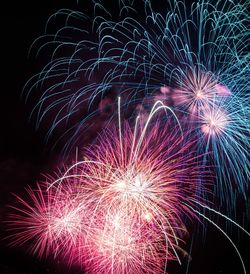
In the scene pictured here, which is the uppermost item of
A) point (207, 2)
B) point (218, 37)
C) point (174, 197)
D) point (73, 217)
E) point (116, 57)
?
point (207, 2)

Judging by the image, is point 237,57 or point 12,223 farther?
point 12,223

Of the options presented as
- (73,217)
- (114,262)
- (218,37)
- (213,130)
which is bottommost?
(114,262)

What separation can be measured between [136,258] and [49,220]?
2.83 meters

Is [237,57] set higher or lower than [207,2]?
lower

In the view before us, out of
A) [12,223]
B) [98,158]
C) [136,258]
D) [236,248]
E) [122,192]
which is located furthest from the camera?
[236,248]

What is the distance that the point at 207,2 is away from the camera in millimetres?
10875

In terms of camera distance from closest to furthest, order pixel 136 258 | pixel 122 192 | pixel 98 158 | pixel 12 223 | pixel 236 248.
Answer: pixel 122 192 < pixel 98 158 < pixel 136 258 < pixel 12 223 < pixel 236 248

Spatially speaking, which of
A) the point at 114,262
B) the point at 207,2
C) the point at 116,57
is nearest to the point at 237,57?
the point at 207,2

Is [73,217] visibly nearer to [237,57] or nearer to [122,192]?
[122,192]

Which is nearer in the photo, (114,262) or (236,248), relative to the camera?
(114,262)

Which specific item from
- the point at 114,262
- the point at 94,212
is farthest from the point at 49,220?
the point at 114,262

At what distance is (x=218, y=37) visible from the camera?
10719 millimetres

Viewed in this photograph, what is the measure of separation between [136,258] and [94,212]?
79.8 inches

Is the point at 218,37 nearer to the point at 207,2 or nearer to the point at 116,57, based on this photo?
the point at 207,2
